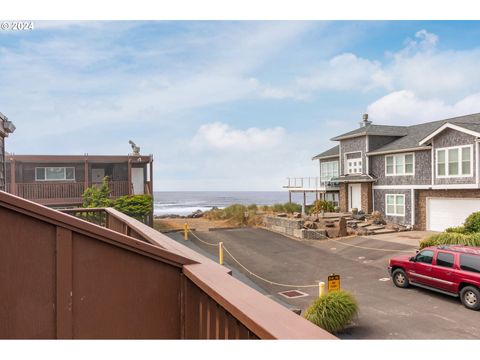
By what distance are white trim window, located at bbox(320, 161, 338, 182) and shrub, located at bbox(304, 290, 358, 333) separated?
18.4m

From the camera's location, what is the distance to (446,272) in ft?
28.1

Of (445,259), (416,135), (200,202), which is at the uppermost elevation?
(416,135)

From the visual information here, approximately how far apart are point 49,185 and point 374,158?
17.9 meters

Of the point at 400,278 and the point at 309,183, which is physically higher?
the point at 309,183

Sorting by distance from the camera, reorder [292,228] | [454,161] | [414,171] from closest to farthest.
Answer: [454,161] < [292,228] < [414,171]

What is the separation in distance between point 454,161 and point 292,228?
8180 millimetres

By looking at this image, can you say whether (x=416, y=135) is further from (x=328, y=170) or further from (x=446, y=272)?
(x=446, y=272)

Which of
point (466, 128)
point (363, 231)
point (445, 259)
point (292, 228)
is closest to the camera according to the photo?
point (445, 259)


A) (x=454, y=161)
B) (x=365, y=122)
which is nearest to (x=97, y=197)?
(x=454, y=161)

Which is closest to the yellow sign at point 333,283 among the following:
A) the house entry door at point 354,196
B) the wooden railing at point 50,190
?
the wooden railing at point 50,190

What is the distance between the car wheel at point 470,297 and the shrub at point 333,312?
2.92m
